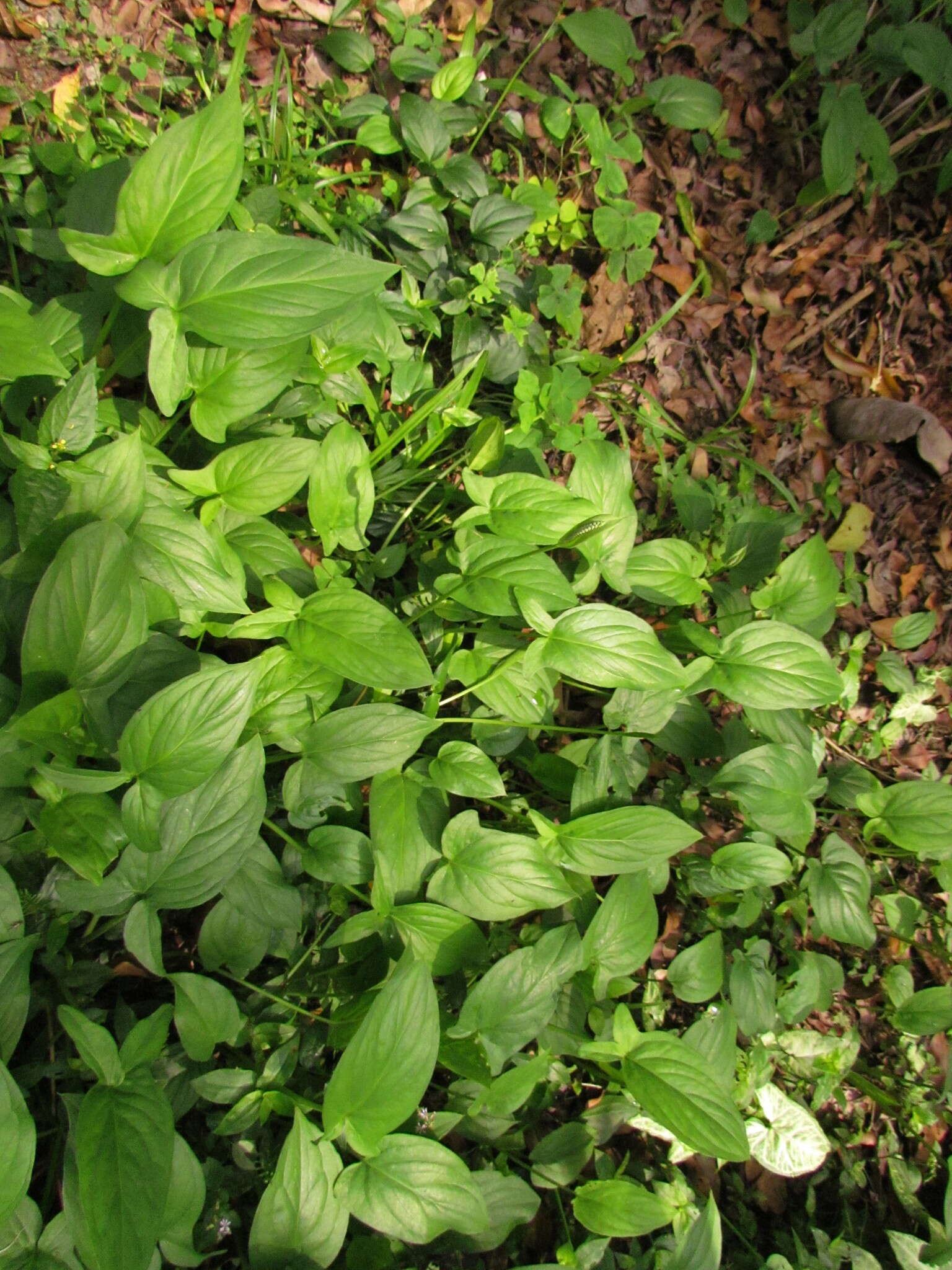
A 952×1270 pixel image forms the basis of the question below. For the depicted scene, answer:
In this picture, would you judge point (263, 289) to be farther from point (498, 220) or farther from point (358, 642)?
point (498, 220)

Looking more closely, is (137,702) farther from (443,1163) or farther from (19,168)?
(19,168)

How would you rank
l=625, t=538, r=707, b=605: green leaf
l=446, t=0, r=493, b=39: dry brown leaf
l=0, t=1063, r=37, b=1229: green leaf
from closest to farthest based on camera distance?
l=0, t=1063, r=37, b=1229: green leaf → l=625, t=538, r=707, b=605: green leaf → l=446, t=0, r=493, b=39: dry brown leaf

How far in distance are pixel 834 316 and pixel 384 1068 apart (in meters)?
2.96

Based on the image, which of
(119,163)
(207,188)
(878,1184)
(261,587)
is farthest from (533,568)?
(878,1184)

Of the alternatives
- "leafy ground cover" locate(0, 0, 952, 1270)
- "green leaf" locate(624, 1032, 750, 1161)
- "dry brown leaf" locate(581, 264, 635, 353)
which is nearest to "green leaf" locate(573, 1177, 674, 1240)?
"leafy ground cover" locate(0, 0, 952, 1270)

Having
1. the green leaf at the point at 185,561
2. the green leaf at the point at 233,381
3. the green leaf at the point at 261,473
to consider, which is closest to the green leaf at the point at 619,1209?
the green leaf at the point at 185,561

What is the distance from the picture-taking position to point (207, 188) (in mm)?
1424

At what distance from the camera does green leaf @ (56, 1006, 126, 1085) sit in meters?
1.32

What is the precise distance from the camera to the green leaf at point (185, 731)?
1.32 metres

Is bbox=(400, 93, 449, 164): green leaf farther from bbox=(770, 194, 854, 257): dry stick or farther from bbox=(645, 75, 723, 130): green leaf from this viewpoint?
bbox=(770, 194, 854, 257): dry stick

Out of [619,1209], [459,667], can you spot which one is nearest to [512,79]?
[459,667]

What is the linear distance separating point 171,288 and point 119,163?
1.99ft

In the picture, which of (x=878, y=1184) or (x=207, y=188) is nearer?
(x=207, y=188)

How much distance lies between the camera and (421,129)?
7.39ft
